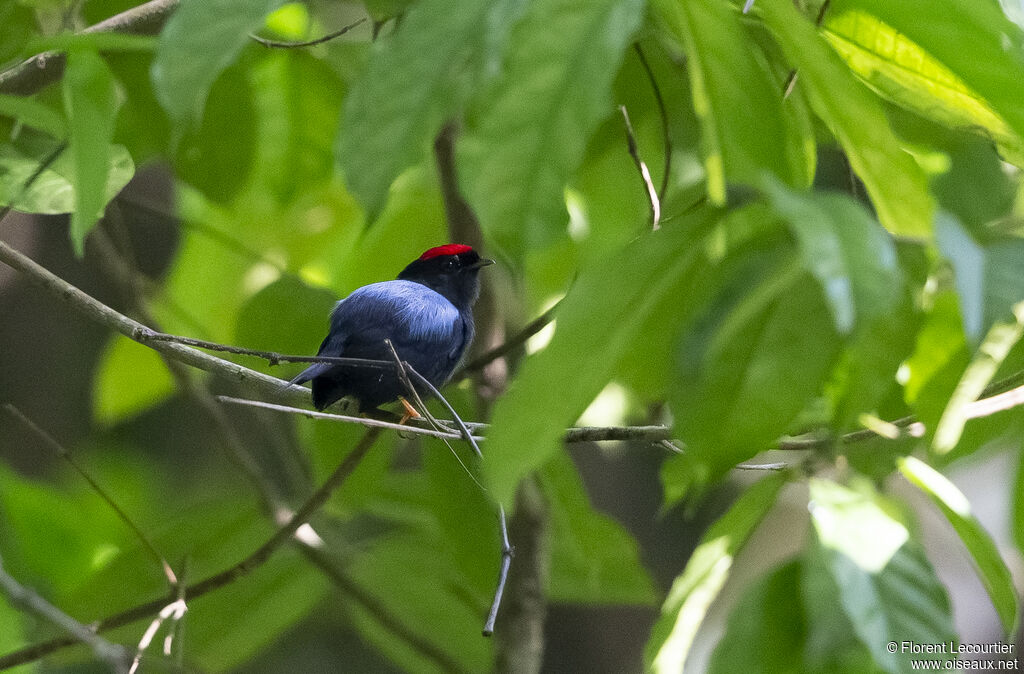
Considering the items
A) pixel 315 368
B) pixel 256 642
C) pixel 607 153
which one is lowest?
pixel 256 642

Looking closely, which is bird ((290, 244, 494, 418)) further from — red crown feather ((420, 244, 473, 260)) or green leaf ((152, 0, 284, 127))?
green leaf ((152, 0, 284, 127))

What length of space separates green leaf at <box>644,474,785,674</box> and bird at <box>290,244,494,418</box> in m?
0.60

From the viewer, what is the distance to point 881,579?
3.67 ft

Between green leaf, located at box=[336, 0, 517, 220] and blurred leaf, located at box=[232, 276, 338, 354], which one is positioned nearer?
green leaf, located at box=[336, 0, 517, 220]

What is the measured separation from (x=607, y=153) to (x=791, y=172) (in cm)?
96

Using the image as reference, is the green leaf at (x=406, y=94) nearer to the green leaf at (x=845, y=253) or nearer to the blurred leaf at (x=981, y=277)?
the green leaf at (x=845, y=253)

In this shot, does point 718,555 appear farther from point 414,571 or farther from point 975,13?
point 414,571

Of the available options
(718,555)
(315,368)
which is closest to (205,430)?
(315,368)

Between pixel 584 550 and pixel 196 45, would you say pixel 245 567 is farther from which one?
pixel 196 45

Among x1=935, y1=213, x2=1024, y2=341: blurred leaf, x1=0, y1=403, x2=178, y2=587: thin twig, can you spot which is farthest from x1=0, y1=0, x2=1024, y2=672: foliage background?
x1=0, y1=403, x2=178, y2=587: thin twig

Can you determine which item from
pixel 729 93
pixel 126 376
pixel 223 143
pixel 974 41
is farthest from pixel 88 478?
pixel 974 41

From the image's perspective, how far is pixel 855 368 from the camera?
1040 millimetres

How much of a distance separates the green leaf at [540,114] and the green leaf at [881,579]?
1.72ft

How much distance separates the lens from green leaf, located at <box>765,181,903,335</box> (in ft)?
2.36
